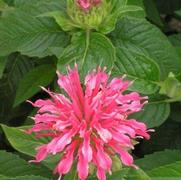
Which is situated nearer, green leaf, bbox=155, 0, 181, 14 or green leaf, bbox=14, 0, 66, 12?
green leaf, bbox=14, 0, 66, 12

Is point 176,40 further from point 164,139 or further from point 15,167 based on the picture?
point 15,167

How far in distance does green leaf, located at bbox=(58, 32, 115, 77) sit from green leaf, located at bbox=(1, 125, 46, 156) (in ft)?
0.58

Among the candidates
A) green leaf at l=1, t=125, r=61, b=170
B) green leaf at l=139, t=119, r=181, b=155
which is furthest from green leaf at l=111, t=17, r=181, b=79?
green leaf at l=1, t=125, r=61, b=170

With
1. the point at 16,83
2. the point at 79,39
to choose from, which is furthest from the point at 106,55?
the point at 16,83

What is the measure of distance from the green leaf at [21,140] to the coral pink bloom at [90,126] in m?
0.03

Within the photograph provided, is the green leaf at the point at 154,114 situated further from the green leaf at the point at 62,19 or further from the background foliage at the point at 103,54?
the green leaf at the point at 62,19

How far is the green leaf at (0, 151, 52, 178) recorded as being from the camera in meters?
0.95

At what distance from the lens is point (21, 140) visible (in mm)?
867

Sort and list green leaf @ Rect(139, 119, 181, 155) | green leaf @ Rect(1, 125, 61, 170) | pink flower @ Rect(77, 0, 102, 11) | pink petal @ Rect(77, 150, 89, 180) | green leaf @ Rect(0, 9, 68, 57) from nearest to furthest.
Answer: pink petal @ Rect(77, 150, 89, 180) < green leaf @ Rect(1, 125, 61, 170) < pink flower @ Rect(77, 0, 102, 11) < green leaf @ Rect(0, 9, 68, 57) < green leaf @ Rect(139, 119, 181, 155)

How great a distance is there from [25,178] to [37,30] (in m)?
0.39

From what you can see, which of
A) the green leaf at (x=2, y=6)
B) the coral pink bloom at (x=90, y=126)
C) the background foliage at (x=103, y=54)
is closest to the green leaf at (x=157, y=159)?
the background foliage at (x=103, y=54)

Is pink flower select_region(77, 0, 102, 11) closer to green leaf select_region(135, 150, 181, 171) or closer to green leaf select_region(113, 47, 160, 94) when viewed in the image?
green leaf select_region(113, 47, 160, 94)

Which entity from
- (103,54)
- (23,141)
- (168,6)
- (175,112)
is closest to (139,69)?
(103,54)

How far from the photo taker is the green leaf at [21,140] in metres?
0.85
